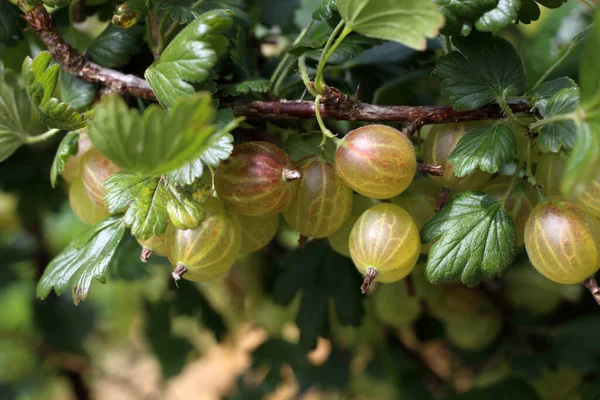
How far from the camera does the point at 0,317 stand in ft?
5.27

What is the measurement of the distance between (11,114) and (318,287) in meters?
0.50

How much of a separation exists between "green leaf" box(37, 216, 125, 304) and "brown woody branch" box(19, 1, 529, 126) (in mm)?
147

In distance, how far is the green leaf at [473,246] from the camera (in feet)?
1.71

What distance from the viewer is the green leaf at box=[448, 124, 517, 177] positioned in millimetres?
497

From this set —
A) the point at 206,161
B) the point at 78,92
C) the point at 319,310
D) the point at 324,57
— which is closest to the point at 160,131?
the point at 206,161

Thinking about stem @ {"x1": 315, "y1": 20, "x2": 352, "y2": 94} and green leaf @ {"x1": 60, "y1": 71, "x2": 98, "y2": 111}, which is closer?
stem @ {"x1": 315, "y1": 20, "x2": 352, "y2": 94}

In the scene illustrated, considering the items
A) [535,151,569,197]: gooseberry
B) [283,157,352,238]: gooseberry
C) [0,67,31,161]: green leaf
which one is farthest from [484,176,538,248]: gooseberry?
[0,67,31,161]: green leaf

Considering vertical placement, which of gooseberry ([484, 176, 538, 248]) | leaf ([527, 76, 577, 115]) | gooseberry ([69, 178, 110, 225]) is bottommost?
gooseberry ([484, 176, 538, 248])

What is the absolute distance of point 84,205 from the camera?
670 millimetres

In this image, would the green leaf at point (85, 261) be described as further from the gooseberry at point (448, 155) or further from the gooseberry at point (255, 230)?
the gooseberry at point (448, 155)

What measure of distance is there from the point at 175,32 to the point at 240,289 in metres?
0.70

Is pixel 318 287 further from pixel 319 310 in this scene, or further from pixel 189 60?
pixel 189 60

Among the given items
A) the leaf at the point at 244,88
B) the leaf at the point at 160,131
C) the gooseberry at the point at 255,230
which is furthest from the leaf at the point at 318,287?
the leaf at the point at 160,131

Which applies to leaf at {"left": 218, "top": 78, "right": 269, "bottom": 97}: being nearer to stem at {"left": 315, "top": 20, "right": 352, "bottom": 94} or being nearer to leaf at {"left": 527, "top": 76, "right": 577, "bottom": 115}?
stem at {"left": 315, "top": 20, "right": 352, "bottom": 94}
